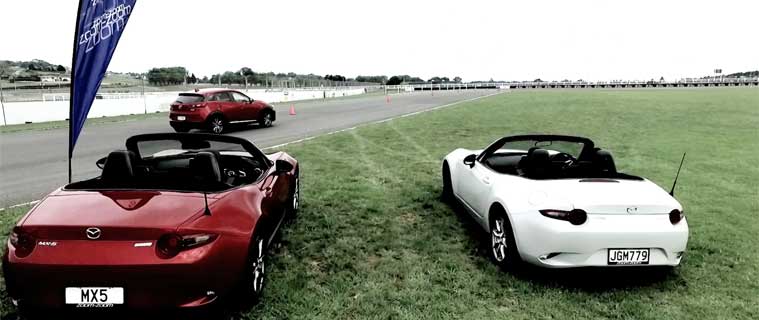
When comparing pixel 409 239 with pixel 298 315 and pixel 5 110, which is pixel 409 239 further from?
pixel 5 110

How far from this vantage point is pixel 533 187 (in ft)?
13.9

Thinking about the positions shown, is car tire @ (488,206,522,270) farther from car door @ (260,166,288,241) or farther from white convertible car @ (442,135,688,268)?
car door @ (260,166,288,241)

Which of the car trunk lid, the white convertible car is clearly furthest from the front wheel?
the car trunk lid

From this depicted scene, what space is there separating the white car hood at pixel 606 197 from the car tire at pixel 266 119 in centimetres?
1415

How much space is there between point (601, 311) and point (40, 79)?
3328 cm

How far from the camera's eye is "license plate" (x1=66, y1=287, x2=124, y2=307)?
2.79 m

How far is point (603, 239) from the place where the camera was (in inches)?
147

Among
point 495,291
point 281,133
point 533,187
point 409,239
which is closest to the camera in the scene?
point 495,291

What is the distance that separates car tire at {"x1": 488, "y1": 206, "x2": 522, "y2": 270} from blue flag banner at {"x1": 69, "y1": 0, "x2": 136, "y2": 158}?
4.01m

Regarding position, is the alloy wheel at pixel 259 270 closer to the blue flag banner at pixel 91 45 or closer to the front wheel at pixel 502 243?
the front wheel at pixel 502 243

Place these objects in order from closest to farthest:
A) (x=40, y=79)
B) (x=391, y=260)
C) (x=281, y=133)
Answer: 1. (x=391, y=260)
2. (x=281, y=133)
3. (x=40, y=79)

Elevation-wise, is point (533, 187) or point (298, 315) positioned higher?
point (533, 187)

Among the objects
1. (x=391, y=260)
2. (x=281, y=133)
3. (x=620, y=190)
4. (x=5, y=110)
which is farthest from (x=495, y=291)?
(x=5, y=110)

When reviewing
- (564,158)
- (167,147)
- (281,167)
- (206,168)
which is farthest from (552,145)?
(167,147)
